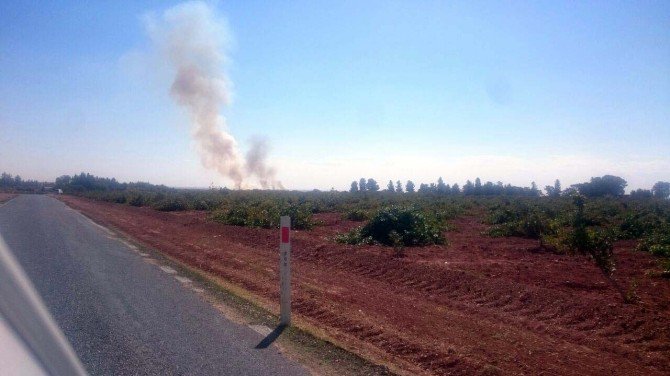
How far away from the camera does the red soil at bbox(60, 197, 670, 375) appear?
632 centimetres

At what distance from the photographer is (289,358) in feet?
19.4

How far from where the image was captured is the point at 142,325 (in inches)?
273

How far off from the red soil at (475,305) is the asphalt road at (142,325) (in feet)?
4.59

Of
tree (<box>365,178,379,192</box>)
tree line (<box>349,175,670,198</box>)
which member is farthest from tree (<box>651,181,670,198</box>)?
tree (<box>365,178,379,192</box>)

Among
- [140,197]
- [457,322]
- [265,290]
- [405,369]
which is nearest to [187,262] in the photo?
[265,290]

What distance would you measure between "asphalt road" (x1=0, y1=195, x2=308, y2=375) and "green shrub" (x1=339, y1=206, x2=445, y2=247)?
27.6 feet

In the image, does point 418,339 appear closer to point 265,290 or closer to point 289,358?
point 289,358

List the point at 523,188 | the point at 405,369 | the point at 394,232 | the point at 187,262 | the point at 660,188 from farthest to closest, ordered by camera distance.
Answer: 1. the point at 523,188
2. the point at 660,188
3. the point at 394,232
4. the point at 187,262
5. the point at 405,369

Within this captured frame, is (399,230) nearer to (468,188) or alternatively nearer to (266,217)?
(266,217)

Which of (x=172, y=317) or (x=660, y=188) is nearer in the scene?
(x=172, y=317)

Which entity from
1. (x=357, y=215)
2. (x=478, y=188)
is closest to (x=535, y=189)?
(x=478, y=188)

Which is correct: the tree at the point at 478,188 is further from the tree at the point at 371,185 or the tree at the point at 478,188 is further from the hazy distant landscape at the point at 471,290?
the hazy distant landscape at the point at 471,290

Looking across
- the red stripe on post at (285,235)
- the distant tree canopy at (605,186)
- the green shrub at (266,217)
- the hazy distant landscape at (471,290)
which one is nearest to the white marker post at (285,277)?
the red stripe on post at (285,235)

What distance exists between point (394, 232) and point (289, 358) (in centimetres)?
1223
